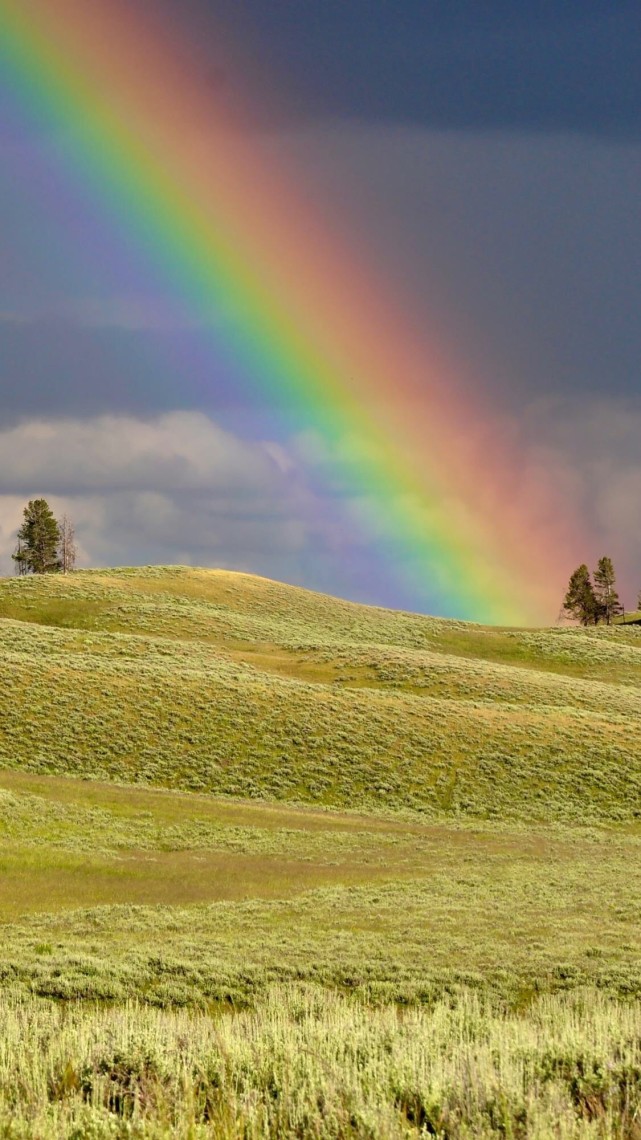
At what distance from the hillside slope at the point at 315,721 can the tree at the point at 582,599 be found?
54520 mm

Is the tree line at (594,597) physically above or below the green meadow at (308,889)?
above

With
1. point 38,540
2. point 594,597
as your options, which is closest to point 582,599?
point 594,597

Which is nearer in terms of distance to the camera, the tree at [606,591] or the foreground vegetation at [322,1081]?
the foreground vegetation at [322,1081]

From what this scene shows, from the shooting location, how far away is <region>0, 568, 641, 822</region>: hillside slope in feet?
156

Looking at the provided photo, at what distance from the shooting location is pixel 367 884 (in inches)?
1165

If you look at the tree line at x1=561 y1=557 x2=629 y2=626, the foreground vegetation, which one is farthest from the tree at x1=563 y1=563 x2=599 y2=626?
the foreground vegetation

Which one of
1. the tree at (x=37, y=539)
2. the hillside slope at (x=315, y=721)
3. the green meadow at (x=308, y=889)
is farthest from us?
the tree at (x=37, y=539)

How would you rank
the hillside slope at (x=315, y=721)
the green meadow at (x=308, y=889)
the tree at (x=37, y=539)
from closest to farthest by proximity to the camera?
the green meadow at (x=308, y=889) → the hillside slope at (x=315, y=721) → the tree at (x=37, y=539)

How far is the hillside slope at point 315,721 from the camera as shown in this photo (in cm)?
4750

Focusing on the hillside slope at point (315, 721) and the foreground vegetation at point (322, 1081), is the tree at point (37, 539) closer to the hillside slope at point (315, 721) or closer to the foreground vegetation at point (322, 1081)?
the hillside slope at point (315, 721)

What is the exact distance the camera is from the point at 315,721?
5466cm

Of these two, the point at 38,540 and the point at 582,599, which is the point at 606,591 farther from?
the point at 38,540

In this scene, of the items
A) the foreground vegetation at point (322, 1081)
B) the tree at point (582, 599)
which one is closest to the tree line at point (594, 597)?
the tree at point (582, 599)

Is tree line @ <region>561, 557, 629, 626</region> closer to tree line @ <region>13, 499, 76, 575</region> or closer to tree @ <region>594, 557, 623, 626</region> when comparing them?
tree @ <region>594, 557, 623, 626</region>
